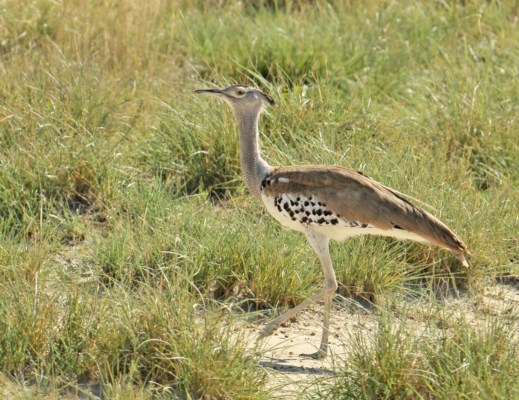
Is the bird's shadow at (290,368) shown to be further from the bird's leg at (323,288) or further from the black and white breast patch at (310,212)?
the black and white breast patch at (310,212)

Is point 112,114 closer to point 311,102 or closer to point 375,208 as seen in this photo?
point 311,102

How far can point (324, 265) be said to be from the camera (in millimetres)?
4363

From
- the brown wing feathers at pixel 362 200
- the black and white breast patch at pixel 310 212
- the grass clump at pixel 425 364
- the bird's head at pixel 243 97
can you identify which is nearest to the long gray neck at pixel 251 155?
the bird's head at pixel 243 97

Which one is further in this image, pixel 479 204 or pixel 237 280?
pixel 479 204

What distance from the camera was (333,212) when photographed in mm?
4297

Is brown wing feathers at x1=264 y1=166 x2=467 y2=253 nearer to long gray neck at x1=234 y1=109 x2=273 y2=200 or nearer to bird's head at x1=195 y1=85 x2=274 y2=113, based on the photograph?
long gray neck at x1=234 y1=109 x2=273 y2=200

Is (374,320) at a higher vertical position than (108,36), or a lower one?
lower

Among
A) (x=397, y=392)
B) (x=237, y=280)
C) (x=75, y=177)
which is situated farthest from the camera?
(x=75, y=177)

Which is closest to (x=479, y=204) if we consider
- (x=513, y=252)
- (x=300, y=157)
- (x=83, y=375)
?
(x=513, y=252)

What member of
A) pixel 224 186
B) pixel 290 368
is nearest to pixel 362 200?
pixel 290 368

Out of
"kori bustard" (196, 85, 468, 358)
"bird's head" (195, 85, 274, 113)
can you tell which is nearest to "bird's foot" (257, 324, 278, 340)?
"kori bustard" (196, 85, 468, 358)

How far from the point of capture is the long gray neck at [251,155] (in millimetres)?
4559

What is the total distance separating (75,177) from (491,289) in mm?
1949

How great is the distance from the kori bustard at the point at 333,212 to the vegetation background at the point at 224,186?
0.25 metres
